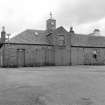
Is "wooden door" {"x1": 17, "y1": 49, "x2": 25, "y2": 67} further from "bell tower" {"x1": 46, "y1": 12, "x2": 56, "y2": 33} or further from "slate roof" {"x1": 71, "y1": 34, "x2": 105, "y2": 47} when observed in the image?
"slate roof" {"x1": 71, "y1": 34, "x2": 105, "y2": 47}

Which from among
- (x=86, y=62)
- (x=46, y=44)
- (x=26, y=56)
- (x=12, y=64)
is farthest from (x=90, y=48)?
(x=12, y=64)

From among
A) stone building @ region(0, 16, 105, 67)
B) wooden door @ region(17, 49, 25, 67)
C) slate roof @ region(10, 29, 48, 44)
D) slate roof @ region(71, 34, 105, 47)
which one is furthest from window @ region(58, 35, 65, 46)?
wooden door @ region(17, 49, 25, 67)

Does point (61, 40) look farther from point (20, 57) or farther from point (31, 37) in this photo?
point (20, 57)

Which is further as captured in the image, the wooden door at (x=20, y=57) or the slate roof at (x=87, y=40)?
the slate roof at (x=87, y=40)

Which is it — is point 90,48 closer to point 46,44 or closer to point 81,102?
point 46,44

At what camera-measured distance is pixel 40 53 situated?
32125mm

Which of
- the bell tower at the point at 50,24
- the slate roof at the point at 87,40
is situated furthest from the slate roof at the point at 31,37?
the slate roof at the point at 87,40

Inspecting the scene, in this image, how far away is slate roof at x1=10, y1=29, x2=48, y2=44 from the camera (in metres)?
31.0

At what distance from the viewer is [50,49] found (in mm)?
32844

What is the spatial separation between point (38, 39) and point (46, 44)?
177 centimetres

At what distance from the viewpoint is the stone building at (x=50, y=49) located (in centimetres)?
3043

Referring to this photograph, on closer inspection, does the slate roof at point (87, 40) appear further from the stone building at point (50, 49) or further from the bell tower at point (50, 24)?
the bell tower at point (50, 24)

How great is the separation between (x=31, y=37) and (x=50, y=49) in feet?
13.6

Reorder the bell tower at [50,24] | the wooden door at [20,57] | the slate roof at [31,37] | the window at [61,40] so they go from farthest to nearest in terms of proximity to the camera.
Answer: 1. the bell tower at [50,24]
2. the window at [61,40]
3. the slate roof at [31,37]
4. the wooden door at [20,57]
